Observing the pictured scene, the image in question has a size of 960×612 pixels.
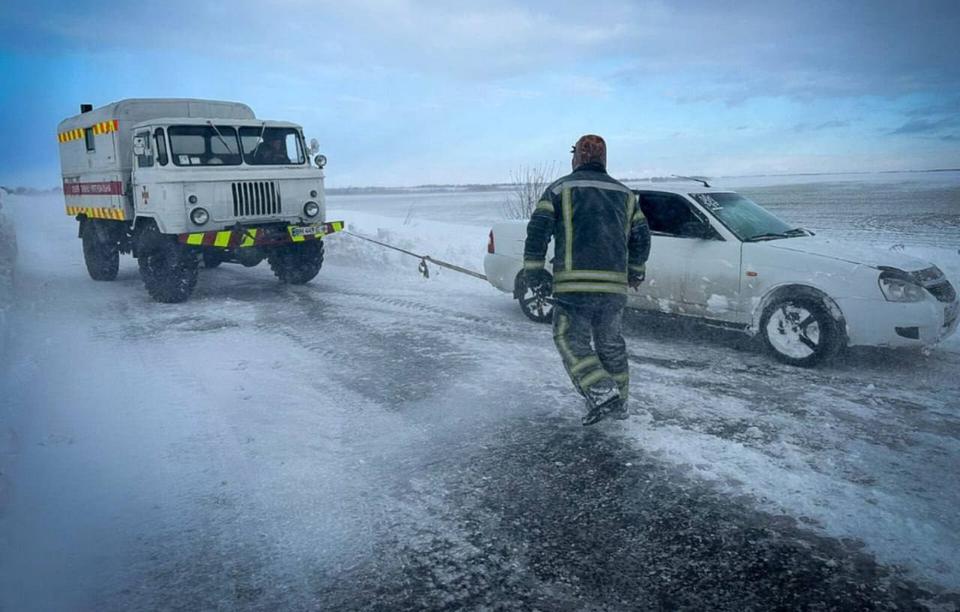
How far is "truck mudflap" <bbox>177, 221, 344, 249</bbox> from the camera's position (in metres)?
8.45

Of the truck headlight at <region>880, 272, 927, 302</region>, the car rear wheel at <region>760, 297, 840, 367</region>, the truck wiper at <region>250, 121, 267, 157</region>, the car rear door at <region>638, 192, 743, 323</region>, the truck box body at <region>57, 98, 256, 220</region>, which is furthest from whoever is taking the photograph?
the truck box body at <region>57, 98, 256, 220</region>

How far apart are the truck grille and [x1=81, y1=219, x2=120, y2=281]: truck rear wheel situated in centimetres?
346

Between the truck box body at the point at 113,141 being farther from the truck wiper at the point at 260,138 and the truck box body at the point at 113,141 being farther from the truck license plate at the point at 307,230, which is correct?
the truck license plate at the point at 307,230

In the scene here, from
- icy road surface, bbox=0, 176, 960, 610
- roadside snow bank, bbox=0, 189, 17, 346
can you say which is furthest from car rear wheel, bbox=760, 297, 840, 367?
roadside snow bank, bbox=0, 189, 17, 346

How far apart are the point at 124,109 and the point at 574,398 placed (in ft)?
28.8

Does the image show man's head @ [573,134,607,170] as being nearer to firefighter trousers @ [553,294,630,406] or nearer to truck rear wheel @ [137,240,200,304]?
firefighter trousers @ [553,294,630,406]

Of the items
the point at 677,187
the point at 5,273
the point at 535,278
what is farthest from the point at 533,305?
the point at 5,273

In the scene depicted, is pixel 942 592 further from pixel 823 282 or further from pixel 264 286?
pixel 264 286

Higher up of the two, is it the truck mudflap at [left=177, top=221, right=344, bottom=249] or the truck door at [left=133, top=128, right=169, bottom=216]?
the truck door at [left=133, top=128, right=169, bottom=216]

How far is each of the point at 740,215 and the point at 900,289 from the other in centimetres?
166

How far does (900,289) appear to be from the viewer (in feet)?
17.7

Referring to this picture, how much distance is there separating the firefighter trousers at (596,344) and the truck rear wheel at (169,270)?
6.49 meters

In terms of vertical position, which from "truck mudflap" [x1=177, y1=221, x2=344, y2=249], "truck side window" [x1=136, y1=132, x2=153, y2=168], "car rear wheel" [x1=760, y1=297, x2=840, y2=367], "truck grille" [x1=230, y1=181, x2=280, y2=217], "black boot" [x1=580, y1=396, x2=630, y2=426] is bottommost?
"black boot" [x1=580, y1=396, x2=630, y2=426]

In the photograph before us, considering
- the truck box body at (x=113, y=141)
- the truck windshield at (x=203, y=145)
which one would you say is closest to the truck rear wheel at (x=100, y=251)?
the truck box body at (x=113, y=141)
